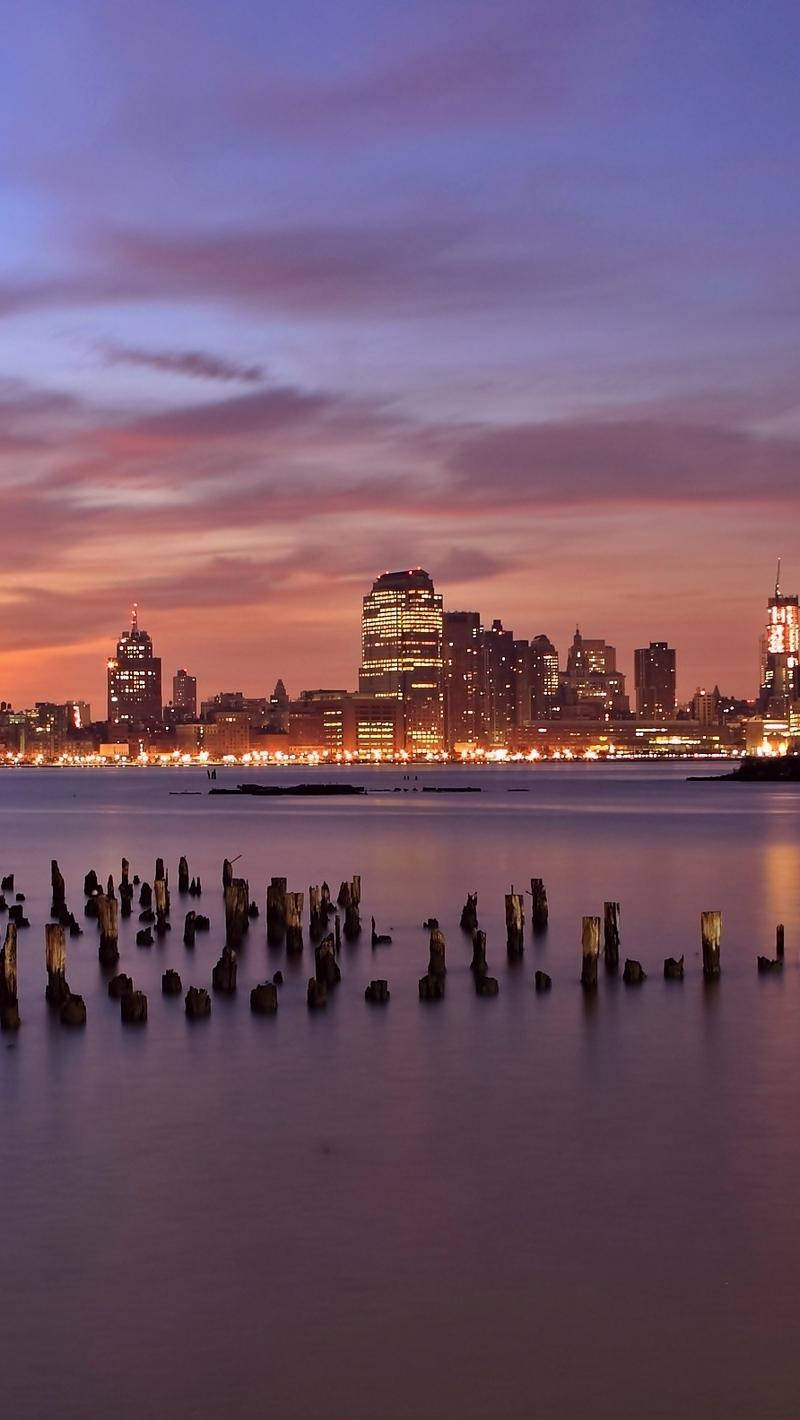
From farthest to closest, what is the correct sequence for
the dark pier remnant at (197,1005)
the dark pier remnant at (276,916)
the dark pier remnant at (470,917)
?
the dark pier remnant at (470,917) → the dark pier remnant at (276,916) → the dark pier remnant at (197,1005)

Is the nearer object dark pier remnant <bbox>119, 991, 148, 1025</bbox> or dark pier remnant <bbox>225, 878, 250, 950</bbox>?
dark pier remnant <bbox>119, 991, 148, 1025</bbox>

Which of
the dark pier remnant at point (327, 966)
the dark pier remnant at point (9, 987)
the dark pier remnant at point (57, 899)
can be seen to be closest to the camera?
the dark pier remnant at point (9, 987)

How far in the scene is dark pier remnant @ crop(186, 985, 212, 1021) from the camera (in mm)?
28078

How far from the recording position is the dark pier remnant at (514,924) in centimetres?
3431

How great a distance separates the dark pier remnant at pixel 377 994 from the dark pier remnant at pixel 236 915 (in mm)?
7661

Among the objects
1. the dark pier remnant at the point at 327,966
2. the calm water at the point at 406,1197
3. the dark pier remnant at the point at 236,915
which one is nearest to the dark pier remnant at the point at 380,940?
the calm water at the point at 406,1197

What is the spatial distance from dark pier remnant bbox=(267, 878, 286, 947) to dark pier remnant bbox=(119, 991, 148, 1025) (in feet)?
33.1

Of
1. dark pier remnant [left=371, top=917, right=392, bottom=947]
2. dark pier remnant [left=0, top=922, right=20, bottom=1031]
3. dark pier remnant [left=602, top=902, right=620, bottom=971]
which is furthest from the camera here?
dark pier remnant [left=371, top=917, right=392, bottom=947]

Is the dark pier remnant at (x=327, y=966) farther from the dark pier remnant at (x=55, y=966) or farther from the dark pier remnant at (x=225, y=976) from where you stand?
the dark pier remnant at (x=55, y=966)

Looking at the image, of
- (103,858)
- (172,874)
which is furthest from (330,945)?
(103,858)

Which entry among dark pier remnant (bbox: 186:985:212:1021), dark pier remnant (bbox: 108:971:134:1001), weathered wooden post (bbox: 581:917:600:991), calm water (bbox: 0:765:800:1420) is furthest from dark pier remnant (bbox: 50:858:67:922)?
weathered wooden post (bbox: 581:917:600:991)

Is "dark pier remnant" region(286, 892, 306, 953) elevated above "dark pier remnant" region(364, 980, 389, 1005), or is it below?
above

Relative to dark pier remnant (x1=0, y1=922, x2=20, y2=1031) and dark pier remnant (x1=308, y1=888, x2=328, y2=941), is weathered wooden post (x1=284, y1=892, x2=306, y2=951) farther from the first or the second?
dark pier remnant (x1=0, y1=922, x2=20, y2=1031)

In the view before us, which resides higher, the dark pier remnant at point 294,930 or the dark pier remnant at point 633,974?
the dark pier remnant at point 294,930
